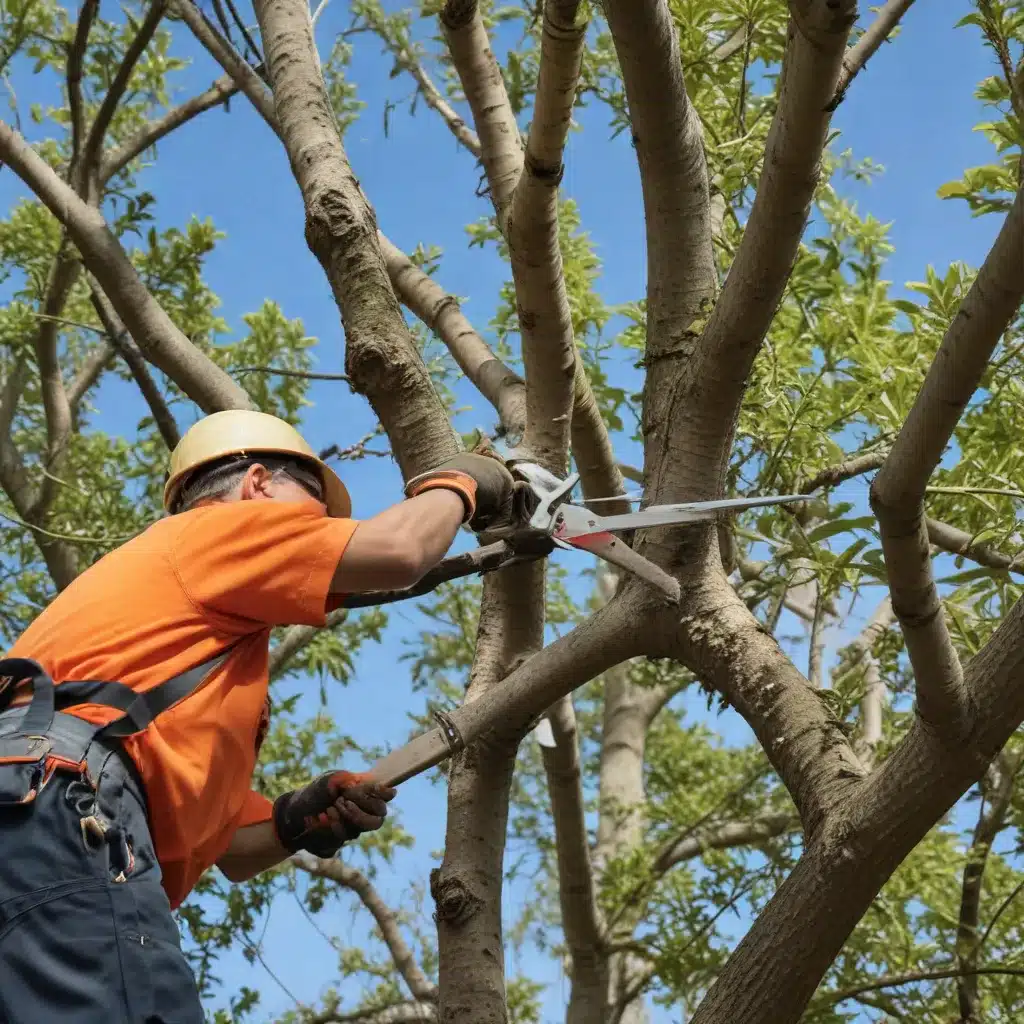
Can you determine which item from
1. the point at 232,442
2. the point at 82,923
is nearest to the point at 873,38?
the point at 232,442

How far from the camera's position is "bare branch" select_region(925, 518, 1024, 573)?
2962 mm

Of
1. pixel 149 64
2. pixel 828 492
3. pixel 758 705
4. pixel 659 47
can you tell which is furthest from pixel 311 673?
pixel 659 47

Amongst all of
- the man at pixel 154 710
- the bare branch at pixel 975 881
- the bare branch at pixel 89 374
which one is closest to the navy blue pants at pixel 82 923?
the man at pixel 154 710

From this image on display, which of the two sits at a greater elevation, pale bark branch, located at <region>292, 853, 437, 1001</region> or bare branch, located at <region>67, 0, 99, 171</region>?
bare branch, located at <region>67, 0, 99, 171</region>

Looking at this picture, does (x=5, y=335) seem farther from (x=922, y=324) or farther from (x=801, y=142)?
(x=801, y=142)

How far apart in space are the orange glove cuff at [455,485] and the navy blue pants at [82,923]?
31.5 inches

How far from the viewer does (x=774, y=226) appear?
2273mm

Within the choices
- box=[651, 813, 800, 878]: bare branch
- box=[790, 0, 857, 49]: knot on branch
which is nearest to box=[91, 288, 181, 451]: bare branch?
box=[651, 813, 800, 878]: bare branch

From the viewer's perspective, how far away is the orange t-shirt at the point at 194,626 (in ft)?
6.78

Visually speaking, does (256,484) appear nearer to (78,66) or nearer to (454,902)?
(454,902)

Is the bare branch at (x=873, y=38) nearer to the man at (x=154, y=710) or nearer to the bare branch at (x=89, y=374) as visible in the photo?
the man at (x=154, y=710)

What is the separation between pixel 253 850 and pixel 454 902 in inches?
18.2

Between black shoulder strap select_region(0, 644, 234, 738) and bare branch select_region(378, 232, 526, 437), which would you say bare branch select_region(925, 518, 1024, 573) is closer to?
bare branch select_region(378, 232, 526, 437)

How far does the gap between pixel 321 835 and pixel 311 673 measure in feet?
13.5
